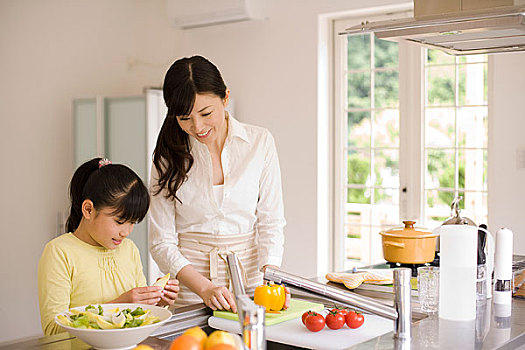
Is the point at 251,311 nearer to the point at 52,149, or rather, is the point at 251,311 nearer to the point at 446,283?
the point at 446,283

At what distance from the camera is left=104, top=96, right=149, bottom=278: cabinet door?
4055 millimetres

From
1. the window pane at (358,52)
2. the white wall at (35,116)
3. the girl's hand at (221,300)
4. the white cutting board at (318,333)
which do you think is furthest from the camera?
the white wall at (35,116)

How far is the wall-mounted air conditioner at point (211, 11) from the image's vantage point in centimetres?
412

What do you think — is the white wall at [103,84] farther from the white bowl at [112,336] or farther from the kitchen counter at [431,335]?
the white bowl at [112,336]

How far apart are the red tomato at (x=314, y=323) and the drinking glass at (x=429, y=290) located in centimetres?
35

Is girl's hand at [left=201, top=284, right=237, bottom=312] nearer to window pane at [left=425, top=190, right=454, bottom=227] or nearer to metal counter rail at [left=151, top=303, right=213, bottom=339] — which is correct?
metal counter rail at [left=151, top=303, right=213, bottom=339]

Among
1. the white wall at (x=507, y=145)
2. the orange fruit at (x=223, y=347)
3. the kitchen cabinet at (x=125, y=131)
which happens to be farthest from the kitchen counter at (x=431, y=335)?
the kitchen cabinet at (x=125, y=131)

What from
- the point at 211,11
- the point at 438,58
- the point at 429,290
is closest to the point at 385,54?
the point at 438,58

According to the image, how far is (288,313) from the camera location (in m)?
1.81

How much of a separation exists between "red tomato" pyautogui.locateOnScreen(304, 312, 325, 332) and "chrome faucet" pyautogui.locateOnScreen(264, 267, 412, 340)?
0.66ft

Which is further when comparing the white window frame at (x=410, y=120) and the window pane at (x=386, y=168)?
the window pane at (x=386, y=168)

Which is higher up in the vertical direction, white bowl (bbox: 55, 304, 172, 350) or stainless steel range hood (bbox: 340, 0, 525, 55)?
stainless steel range hood (bbox: 340, 0, 525, 55)

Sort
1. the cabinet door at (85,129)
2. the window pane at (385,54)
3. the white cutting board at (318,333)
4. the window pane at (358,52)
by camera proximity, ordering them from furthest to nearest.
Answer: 1. the cabinet door at (85,129)
2. the window pane at (358,52)
3. the window pane at (385,54)
4. the white cutting board at (318,333)

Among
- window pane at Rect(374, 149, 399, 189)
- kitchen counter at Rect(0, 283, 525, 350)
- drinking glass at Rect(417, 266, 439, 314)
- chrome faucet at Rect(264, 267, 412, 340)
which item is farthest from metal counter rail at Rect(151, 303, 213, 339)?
window pane at Rect(374, 149, 399, 189)
